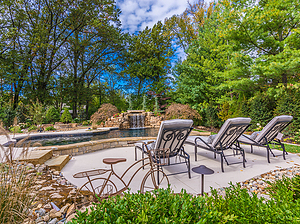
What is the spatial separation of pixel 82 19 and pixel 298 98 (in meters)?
16.7

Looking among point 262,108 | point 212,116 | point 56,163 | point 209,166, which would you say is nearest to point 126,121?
point 212,116

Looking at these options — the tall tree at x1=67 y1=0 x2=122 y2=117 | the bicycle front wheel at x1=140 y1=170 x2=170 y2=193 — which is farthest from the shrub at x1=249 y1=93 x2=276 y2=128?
the tall tree at x1=67 y1=0 x2=122 y2=117

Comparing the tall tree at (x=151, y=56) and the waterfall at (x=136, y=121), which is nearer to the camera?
the waterfall at (x=136, y=121)

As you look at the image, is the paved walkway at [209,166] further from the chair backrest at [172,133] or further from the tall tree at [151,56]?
the tall tree at [151,56]

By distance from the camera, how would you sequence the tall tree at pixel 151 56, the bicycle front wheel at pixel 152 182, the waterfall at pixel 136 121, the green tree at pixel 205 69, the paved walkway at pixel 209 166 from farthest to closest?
the tall tree at pixel 151 56 → the waterfall at pixel 136 121 → the green tree at pixel 205 69 → the paved walkway at pixel 209 166 → the bicycle front wheel at pixel 152 182

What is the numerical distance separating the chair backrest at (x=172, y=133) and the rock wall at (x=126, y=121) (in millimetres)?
9365

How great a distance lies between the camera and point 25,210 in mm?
1190

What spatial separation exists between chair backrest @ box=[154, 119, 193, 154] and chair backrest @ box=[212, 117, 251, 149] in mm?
744

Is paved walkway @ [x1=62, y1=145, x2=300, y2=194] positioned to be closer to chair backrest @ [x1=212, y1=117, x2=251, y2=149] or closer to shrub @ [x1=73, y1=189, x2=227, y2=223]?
chair backrest @ [x1=212, y1=117, x2=251, y2=149]

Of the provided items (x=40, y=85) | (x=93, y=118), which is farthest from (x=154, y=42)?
(x=40, y=85)

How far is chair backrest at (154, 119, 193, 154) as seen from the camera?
2389 mm

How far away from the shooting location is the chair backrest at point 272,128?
3.08 m

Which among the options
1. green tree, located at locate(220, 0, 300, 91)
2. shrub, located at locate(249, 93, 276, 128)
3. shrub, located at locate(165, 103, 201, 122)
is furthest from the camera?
shrub, located at locate(165, 103, 201, 122)

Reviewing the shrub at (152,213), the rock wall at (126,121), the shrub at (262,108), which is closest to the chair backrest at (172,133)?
the shrub at (152,213)
